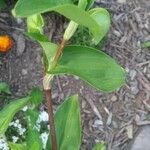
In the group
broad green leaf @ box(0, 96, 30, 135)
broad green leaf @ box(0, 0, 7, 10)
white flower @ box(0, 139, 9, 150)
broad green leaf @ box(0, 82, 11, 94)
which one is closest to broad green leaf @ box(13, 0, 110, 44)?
broad green leaf @ box(0, 96, 30, 135)

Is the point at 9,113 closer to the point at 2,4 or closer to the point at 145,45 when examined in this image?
the point at 2,4

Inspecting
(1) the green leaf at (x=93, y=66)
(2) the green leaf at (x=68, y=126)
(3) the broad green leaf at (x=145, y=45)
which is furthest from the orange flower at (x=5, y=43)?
(1) the green leaf at (x=93, y=66)

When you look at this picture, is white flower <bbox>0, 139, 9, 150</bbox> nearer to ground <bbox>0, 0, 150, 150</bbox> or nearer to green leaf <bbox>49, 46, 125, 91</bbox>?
ground <bbox>0, 0, 150, 150</bbox>

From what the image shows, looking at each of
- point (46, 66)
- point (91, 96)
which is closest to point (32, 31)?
point (46, 66)

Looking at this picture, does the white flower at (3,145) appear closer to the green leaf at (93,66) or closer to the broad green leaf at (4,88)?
the broad green leaf at (4,88)

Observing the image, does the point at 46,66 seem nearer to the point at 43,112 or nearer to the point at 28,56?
the point at 43,112

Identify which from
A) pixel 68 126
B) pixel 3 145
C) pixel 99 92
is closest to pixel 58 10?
pixel 68 126

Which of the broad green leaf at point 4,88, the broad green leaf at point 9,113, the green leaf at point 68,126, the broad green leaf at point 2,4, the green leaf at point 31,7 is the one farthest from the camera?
the broad green leaf at point 2,4
